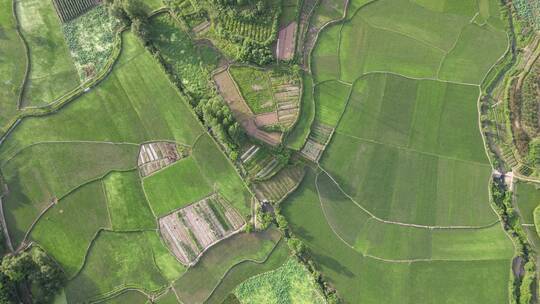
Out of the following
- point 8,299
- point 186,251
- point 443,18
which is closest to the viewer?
point 8,299

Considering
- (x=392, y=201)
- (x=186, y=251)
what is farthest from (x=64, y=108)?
(x=392, y=201)

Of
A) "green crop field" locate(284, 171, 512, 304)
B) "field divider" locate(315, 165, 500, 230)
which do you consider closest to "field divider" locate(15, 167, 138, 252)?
"green crop field" locate(284, 171, 512, 304)

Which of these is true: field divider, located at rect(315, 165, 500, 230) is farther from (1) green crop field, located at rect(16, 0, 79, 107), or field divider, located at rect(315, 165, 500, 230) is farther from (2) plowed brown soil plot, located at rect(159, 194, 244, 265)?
(1) green crop field, located at rect(16, 0, 79, 107)

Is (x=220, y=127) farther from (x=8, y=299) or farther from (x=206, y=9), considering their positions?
(x=8, y=299)

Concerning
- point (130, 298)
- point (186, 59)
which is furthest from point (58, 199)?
point (186, 59)

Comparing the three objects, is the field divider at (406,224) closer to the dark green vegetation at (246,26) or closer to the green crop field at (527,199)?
the green crop field at (527,199)
